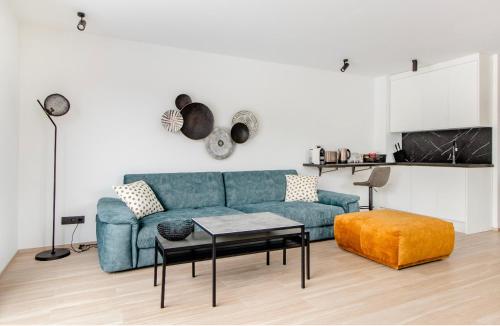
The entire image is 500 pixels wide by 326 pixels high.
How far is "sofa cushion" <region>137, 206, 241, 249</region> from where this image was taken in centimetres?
291

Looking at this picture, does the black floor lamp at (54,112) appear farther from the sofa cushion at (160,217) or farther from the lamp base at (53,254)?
the sofa cushion at (160,217)

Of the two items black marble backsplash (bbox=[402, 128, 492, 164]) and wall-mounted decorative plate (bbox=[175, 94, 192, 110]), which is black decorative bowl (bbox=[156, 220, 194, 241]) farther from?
black marble backsplash (bbox=[402, 128, 492, 164])

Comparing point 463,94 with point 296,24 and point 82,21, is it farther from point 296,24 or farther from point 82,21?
point 82,21

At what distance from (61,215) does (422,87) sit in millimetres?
5190

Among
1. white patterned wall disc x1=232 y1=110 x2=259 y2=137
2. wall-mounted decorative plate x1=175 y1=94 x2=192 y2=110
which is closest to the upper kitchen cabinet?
white patterned wall disc x1=232 y1=110 x2=259 y2=137

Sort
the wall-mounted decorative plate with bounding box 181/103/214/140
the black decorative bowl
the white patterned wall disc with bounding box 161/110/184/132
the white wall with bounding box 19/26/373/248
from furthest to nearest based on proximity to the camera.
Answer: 1. the wall-mounted decorative plate with bounding box 181/103/214/140
2. the white patterned wall disc with bounding box 161/110/184/132
3. the white wall with bounding box 19/26/373/248
4. the black decorative bowl

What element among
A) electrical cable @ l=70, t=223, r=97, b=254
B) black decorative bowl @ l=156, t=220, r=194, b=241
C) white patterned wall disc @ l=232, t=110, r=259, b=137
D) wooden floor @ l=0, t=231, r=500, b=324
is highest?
white patterned wall disc @ l=232, t=110, r=259, b=137

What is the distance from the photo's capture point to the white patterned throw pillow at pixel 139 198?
3240mm

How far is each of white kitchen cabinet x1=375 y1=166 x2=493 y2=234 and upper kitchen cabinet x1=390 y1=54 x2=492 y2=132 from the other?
668 millimetres

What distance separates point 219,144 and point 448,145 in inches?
139

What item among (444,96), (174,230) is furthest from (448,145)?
(174,230)

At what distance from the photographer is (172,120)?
4.00 meters

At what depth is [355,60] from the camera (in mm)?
4680

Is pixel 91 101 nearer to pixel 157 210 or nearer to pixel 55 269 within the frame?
A: pixel 157 210
